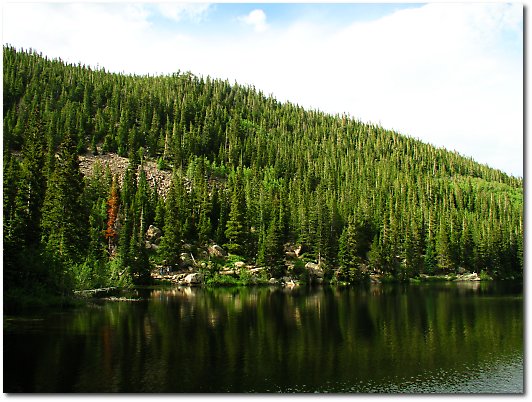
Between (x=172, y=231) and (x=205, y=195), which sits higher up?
(x=205, y=195)

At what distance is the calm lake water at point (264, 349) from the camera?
2412 centimetres

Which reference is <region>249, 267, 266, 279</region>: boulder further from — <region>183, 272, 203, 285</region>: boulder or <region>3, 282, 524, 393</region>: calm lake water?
<region>3, 282, 524, 393</region>: calm lake water

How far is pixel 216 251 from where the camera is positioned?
90.8 metres

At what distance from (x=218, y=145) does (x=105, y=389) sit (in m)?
142

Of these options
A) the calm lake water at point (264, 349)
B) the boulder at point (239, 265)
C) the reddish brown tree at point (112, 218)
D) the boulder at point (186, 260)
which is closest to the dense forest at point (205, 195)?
the reddish brown tree at point (112, 218)

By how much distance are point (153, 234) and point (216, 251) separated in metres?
12.9

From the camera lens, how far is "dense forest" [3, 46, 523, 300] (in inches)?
2186

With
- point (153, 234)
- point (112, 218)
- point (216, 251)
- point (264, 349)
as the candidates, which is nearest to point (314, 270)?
point (216, 251)

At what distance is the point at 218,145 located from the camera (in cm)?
16112

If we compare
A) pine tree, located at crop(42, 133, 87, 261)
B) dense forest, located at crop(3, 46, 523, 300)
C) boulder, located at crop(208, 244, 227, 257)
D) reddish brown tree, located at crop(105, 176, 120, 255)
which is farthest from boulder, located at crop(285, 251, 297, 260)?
pine tree, located at crop(42, 133, 87, 261)

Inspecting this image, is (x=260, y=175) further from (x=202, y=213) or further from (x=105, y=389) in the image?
(x=105, y=389)

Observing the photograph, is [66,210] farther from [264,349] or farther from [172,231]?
[264,349]

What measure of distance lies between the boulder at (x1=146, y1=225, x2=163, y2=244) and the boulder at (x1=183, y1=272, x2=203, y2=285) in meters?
14.1

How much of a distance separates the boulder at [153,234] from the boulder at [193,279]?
14.1m
